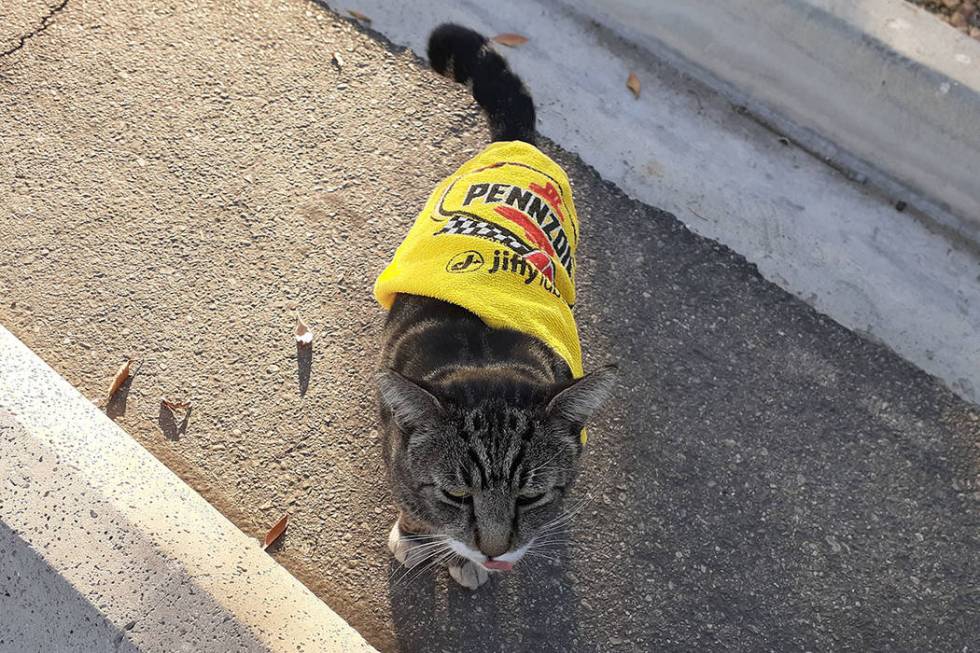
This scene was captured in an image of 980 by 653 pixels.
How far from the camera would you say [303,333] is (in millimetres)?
3143

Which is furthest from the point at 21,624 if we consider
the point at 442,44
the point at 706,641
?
the point at 442,44

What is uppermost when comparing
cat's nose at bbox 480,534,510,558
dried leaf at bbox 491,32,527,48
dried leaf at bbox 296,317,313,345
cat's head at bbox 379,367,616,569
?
dried leaf at bbox 491,32,527,48

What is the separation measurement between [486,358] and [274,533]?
3.22 feet

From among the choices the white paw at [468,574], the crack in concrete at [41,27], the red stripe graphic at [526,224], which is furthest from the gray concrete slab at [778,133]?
the white paw at [468,574]

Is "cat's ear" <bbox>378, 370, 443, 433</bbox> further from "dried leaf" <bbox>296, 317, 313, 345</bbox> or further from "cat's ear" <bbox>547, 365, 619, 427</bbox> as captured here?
"dried leaf" <bbox>296, 317, 313, 345</bbox>

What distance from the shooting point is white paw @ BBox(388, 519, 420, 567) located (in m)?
2.66

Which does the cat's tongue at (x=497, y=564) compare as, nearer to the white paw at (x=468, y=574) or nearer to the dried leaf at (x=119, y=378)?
the white paw at (x=468, y=574)

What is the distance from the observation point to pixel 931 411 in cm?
309

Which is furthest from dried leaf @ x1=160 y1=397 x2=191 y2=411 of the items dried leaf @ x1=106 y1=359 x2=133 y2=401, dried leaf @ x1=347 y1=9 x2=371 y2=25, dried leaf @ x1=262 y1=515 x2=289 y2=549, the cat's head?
dried leaf @ x1=347 y1=9 x2=371 y2=25

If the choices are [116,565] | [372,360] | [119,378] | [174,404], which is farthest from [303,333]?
[116,565]

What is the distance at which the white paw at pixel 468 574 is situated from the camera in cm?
264

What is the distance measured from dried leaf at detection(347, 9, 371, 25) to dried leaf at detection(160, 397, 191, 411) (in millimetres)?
2034

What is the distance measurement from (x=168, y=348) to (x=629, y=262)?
186 cm

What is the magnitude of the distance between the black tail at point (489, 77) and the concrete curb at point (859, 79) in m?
1.15
